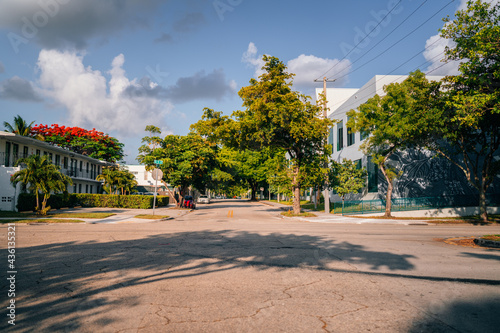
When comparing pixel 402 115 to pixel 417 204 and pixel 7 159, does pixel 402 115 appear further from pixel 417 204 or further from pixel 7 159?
pixel 7 159

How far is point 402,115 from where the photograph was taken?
2364cm

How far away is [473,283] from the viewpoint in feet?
19.9

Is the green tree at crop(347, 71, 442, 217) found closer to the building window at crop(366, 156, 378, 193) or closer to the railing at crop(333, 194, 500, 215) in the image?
the railing at crop(333, 194, 500, 215)

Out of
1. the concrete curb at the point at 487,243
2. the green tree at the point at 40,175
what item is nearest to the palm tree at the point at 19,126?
the green tree at the point at 40,175

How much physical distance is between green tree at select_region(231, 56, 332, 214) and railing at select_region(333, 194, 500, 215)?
5147 mm

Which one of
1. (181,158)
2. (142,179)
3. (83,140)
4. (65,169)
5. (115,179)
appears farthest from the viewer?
(142,179)

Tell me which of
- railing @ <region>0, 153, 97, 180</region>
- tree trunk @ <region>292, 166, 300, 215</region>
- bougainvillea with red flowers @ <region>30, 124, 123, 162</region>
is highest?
bougainvillea with red flowers @ <region>30, 124, 123, 162</region>

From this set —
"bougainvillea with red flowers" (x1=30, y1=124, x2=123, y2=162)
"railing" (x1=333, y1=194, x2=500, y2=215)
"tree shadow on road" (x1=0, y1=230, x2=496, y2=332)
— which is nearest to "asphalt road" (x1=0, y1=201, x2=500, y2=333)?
"tree shadow on road" (x1=0, y1=230, x2=496, y2=332)

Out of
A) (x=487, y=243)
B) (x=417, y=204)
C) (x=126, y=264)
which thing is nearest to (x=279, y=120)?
(x=417, y=204)

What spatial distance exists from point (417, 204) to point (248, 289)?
2674 centimetres

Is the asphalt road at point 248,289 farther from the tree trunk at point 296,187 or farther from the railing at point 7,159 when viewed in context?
the railing at point 7,159

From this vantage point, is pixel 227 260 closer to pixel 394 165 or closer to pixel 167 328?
pixel 167 328

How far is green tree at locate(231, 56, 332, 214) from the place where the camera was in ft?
82.5

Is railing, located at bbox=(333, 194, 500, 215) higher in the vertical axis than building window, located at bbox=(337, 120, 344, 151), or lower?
lower
